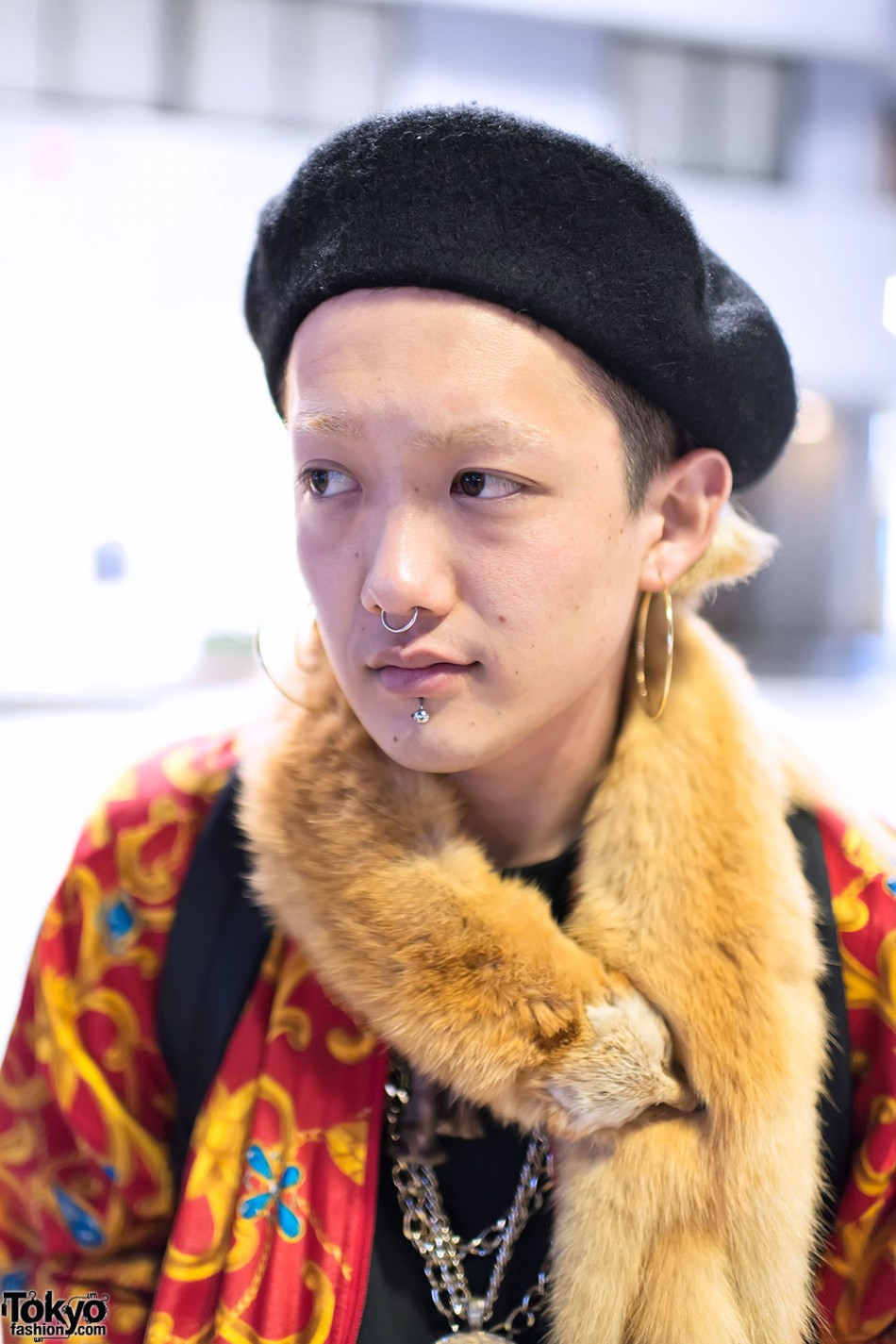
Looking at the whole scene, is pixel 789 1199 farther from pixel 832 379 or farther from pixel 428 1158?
pixel 832 379

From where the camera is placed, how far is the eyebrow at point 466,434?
0.72m

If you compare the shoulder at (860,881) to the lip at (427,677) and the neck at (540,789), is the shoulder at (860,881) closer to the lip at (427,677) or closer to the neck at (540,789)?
the neck at (540,789)

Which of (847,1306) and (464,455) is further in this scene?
(847,1306)

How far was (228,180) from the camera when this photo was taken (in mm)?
1848

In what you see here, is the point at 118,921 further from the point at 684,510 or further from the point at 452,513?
the point at 684,510

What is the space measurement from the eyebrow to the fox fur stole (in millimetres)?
262

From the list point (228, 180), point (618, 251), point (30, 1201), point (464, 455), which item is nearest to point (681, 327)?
point (618, 251)

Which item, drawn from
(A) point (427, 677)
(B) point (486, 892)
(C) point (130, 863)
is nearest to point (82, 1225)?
→ (C) point (130, 863)

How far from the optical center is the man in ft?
2.44

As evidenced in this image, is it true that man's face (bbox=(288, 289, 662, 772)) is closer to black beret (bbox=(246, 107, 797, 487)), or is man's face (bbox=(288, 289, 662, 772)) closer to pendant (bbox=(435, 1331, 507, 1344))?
black beret (bbox=(246, 107, 797, 487))

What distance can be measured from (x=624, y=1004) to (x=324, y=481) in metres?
0.46

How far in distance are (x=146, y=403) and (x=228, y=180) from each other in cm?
42

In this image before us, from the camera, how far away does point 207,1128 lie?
2.77 ft

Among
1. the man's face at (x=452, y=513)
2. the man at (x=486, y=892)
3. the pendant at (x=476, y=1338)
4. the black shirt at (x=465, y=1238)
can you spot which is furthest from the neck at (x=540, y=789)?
the pendant at (x=476, y=1338)
